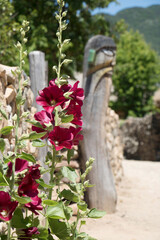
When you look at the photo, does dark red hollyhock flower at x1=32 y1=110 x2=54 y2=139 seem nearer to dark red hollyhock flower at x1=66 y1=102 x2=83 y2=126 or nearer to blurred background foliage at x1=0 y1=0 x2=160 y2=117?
dark red hollyhock flower at x1=66 y1=102 x2=83 y2=126

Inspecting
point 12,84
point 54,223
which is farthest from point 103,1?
point 54,223

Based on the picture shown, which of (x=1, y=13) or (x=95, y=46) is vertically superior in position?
(x=1, y=13)

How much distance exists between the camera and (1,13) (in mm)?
4734

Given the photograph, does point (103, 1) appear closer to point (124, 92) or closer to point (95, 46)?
point (95, 46)

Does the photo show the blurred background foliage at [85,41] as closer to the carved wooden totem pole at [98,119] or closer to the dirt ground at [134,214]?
the carved wooden totem pole at [98,119]

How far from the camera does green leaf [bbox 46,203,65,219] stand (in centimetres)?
107

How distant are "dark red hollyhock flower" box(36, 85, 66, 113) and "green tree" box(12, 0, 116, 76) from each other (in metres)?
4.32

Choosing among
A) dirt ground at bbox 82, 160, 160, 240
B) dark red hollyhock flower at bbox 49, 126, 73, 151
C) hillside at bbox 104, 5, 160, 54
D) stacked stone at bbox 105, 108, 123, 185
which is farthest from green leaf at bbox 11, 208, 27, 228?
hillside at bbox 104, 5, 160, 54

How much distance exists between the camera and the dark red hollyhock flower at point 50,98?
121cm

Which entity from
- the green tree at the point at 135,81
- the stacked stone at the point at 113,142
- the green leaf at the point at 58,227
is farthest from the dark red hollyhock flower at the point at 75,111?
the green tree at the point at 135,81

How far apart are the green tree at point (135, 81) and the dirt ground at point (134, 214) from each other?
1199 cm

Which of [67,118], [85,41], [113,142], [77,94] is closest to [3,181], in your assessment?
[67,118]

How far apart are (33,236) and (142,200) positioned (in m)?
3.20

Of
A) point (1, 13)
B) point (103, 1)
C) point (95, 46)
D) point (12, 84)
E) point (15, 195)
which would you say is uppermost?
point (103, 1)
